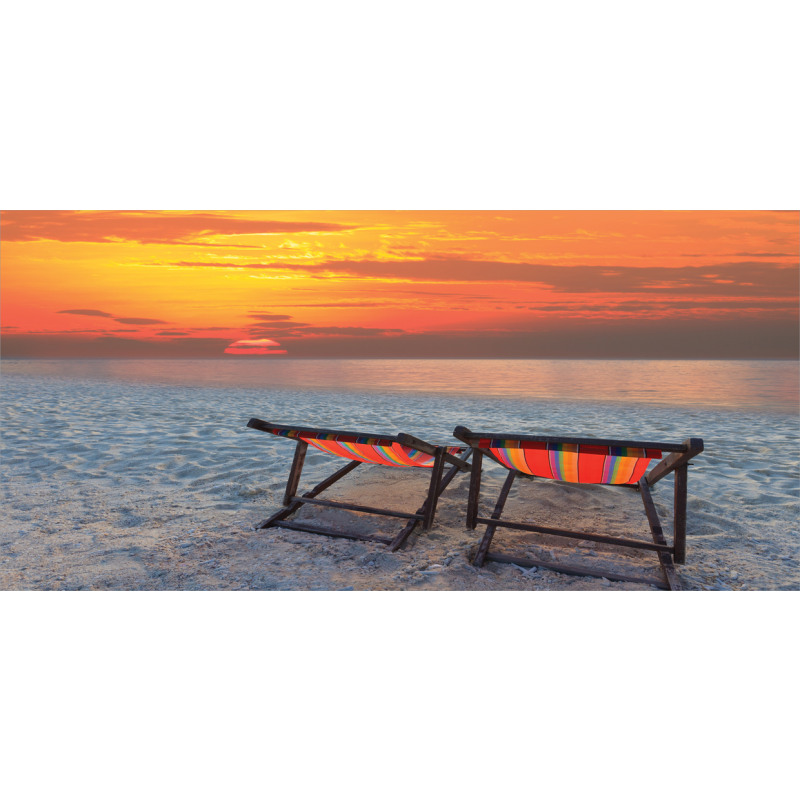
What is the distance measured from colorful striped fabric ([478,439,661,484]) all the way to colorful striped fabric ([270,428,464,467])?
0.51m

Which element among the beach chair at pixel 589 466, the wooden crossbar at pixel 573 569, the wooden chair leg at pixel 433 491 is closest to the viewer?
the beach chair at pixel 589 466

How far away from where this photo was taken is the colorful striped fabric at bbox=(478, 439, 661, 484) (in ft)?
8.97

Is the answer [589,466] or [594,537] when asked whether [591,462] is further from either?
[594,537]

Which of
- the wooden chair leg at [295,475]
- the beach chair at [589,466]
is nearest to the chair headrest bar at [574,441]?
the beach chair at [589,466]

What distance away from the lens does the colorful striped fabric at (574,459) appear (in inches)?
108

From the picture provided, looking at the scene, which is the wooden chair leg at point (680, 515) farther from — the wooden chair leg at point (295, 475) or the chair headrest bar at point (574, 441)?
the wooden chair leg at point (295, 475)

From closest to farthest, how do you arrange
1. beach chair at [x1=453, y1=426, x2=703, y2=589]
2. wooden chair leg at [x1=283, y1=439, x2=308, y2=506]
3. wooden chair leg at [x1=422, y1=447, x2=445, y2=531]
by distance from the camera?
beach chair at [x1=453, y1=426, x2=703, y2=589] < wooden chair leg at [x1=422, y1=447, x2=445, y2=531] < wooden chair leg at [x1=283, y1=439, x2=308, y2=506]

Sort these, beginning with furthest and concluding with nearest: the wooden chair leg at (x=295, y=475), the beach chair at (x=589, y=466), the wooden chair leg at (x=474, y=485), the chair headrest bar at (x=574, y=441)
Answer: the wooden chair leg at (x=295, y=475)
the wooden chair leg at (x=474, y=485)
the beach chair at (x=589, y=466)
the chair headrest bar at (x=574, y=441)

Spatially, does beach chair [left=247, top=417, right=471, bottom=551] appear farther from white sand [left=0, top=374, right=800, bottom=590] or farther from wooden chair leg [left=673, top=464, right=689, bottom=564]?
wooden chair leg [left=673, top=464, right=689, bottom=564]

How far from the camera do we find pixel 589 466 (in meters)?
3.08

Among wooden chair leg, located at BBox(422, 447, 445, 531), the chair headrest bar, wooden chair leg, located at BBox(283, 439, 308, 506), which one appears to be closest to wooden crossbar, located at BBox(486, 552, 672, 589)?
wooden chair leg, located at BBox(422, 447, 445, 531)

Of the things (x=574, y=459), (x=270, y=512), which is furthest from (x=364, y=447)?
(x=574, y=459)

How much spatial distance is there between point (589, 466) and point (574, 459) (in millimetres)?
158

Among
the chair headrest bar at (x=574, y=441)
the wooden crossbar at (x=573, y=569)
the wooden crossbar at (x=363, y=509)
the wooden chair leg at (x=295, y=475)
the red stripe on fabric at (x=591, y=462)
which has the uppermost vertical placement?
the chair headrest bar at (x=574, y=441)
